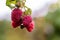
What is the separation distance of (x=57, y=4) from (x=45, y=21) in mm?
749

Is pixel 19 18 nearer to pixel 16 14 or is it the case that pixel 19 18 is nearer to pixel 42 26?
pixel 16 14

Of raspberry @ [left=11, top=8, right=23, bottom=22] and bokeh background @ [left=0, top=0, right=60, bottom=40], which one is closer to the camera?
raspberry @ [left=11, top=8, right=23, bottom=22]

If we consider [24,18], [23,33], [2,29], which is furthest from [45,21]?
[24,18]

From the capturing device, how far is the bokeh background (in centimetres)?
458

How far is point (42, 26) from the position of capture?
16.9 ft

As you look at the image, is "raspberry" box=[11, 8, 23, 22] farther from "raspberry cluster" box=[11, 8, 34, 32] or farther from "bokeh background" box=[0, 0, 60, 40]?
"bokeh background" box=[0, 0, 60, 40]

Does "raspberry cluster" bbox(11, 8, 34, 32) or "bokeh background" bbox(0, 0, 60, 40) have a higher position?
"raspberry cluster" bbox(11, 8, 34, 32)

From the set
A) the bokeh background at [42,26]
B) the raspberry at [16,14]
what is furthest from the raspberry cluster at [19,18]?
the bokeh background at [42,26]

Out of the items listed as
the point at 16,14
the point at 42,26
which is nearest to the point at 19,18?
the point at 16,14

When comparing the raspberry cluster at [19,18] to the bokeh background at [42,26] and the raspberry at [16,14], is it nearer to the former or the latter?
the raspberry at [16,14]

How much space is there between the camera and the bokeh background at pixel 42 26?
15.0 feet

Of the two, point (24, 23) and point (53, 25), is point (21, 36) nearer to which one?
point (53, 25)

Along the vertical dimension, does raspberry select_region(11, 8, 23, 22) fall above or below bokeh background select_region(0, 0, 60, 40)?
above

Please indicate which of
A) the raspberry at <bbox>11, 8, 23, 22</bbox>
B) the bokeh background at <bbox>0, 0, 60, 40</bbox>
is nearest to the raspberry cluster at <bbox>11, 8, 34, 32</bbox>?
the raspberry at <bbox>11, 8, 23, 22</bbox>
